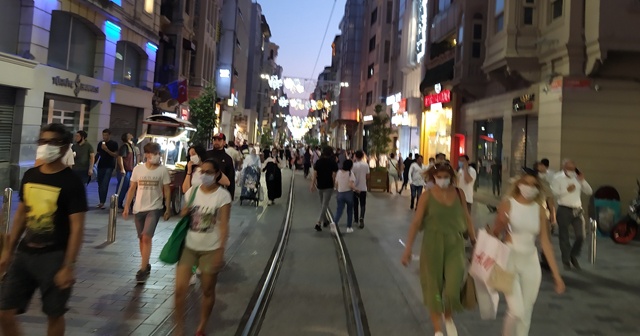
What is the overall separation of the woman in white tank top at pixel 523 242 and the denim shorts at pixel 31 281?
358 cm

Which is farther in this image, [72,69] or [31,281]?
[72,69]

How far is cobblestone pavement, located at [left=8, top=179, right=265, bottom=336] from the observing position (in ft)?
15.6

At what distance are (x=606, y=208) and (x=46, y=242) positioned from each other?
501 inches

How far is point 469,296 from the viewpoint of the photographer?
175 inches

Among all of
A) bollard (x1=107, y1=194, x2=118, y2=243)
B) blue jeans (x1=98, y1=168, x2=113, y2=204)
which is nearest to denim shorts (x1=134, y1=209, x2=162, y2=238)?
bollard (x1=107, y1=194, x2=118, y2=243)

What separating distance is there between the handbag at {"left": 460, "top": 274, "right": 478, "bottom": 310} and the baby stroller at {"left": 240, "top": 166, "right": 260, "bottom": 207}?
11.1 metres

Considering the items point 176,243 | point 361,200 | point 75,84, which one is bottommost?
point 361,200

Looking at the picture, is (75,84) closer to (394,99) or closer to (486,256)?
(486,256)

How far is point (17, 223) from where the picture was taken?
3525 mm

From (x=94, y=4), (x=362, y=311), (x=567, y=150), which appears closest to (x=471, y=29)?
(x=567, y=150)

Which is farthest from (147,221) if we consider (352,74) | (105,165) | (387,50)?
(352,74)

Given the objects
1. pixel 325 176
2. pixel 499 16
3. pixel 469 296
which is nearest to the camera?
pixel 469 296

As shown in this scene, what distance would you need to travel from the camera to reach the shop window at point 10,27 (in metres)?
14.0

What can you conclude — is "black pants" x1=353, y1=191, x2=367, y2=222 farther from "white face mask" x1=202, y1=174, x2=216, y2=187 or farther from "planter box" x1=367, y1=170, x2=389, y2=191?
"planter box" x1=367, y1=170, x2=389, y2=191
